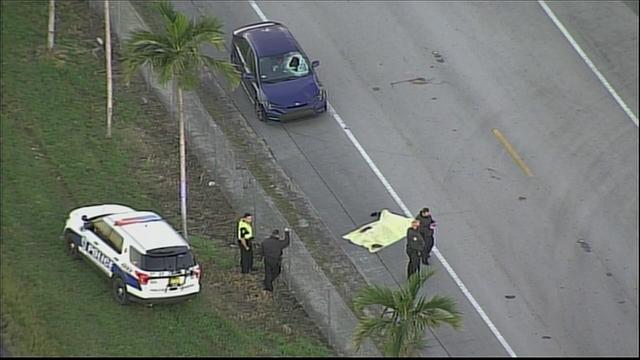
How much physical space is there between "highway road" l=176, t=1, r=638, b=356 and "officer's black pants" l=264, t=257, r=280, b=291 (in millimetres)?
2125

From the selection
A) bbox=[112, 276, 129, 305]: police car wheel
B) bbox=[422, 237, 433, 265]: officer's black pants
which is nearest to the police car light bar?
Answer: bbox=[112, 276, 129, 305]: police car wheel

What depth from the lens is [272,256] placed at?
98.4 feet

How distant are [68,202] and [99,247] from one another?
314 cm

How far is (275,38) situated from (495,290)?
1015 cm

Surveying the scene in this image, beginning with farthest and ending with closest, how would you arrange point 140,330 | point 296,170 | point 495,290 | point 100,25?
point 100,25 < point 296,170 < point 495,290 < point 140,330

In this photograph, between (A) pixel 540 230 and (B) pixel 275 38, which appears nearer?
(A) pixel 540 230

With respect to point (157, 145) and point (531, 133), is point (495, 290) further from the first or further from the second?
point (157, 145)

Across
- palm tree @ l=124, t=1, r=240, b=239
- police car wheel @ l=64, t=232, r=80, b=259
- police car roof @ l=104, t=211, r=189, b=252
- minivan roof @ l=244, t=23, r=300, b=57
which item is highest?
palm tree @ l=124, t=1, r=240, b=239

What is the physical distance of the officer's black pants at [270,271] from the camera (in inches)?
1185

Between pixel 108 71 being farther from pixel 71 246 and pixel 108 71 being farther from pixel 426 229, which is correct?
pixel 426 229

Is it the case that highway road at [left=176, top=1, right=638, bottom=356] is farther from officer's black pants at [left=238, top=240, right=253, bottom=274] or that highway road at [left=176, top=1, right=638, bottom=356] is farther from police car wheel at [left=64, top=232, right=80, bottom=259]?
police car wheel at [left=64, top=232, right=80, bottom=259]

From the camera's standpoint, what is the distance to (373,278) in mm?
31031

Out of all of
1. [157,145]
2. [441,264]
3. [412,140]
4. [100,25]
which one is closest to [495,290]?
[441,264]

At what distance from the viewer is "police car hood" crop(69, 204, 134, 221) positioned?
Answer: 3061 centimetres
